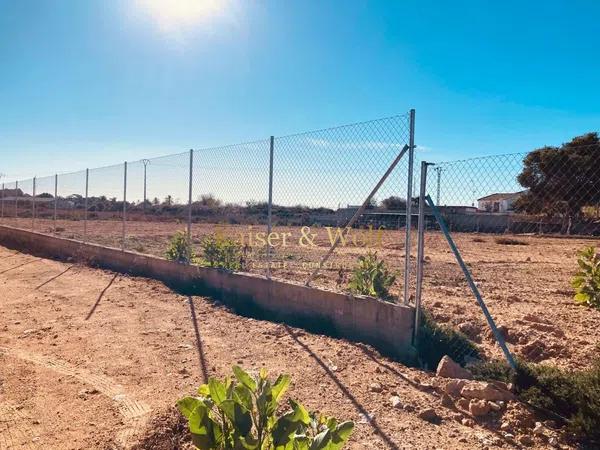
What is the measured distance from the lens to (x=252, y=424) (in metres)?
2.09

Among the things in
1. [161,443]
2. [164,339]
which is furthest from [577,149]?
[164,339]

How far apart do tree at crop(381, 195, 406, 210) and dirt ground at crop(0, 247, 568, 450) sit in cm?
171

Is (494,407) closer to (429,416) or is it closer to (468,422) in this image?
(468,422)

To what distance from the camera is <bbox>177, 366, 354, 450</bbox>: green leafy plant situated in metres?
2.01

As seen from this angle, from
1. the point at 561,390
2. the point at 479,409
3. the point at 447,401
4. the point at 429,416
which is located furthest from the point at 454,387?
the point at 561,390

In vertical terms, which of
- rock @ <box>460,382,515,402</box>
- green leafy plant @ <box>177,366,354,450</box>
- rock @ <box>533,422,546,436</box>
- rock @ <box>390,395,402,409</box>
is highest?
green leafy plant @ <box>177,366,354,450</box>

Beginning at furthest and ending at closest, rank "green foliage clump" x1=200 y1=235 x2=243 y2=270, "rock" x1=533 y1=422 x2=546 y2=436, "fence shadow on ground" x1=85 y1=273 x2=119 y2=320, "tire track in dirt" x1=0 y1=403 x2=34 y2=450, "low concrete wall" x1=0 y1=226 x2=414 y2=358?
"green foliage clump" x1=200 y1=235 x2=243 y2=270 < "fence shadow on ground" x1=85 y1=273 x2=119 y2=320 < "low concrete wall" x1=0 y1=226 x2=414 y2=358 < "rock" x1=533 y1=422 x2=546 y2=436 < "tire track in dirt" x1=0 y1=403 x2=34 y2=450

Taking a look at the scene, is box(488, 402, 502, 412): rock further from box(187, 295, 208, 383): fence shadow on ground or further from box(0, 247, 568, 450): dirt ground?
box(187, 295, 208, 383): fence shadow on ground

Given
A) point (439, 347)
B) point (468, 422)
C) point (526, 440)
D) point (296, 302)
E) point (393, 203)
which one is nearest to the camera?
point (526, 440)

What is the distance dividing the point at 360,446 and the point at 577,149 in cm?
294

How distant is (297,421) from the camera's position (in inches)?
81.4

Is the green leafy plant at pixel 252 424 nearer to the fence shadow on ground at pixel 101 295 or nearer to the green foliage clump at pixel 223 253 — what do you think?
the fence shadow on ground at pixel 101 295

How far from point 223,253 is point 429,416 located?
548 cm

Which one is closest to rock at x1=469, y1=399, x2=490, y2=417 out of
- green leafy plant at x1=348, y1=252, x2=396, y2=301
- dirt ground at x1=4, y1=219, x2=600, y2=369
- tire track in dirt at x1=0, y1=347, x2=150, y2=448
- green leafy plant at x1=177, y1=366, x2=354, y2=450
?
dirt ground at x1=4, y1=219, x2=600, y2=369
